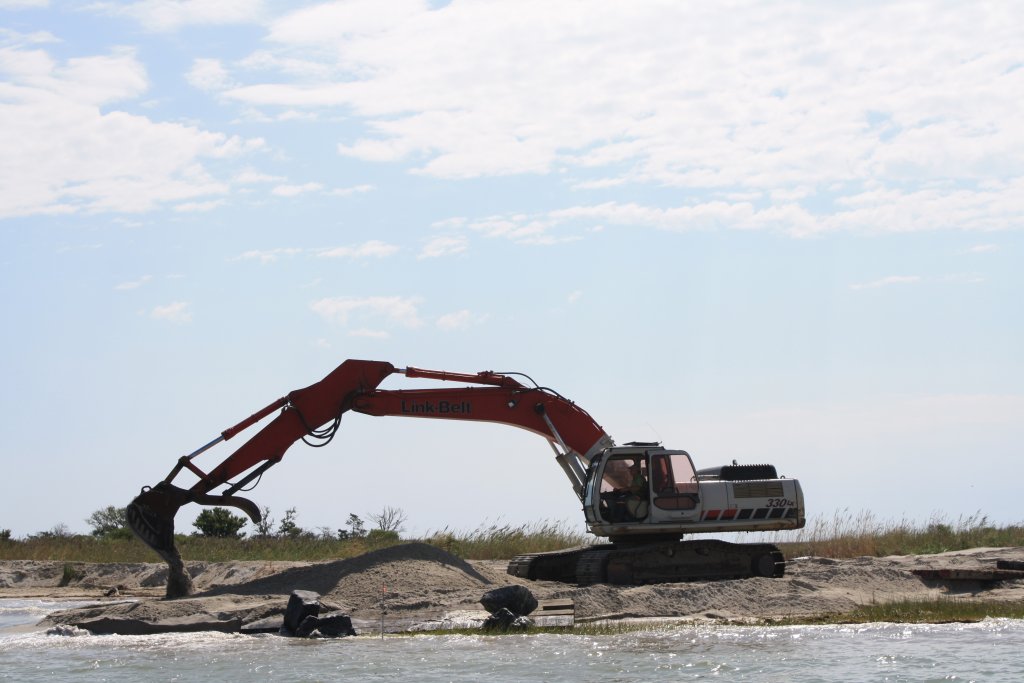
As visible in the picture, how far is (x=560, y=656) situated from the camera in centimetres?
1380

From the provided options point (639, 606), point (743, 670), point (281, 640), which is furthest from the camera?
point (639, 606)

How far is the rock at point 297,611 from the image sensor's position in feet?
53.0

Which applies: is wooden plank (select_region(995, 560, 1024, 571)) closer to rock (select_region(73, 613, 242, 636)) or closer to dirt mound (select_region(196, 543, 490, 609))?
dirt mound (select_region(196, 543, 490, 609))

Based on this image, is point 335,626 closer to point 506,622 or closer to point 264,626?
point 264,626

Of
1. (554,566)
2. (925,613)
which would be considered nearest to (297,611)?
(554,566)

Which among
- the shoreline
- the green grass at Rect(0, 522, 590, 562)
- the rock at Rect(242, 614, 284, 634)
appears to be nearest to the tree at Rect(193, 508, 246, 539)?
the green grass at Rect(0, 522, 590, 562)

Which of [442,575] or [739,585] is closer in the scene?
[739,585]

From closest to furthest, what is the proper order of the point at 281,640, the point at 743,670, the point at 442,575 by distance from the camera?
the point at 743,670, the point at 281,640, the point at 442,575

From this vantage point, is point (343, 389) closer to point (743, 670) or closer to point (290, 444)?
point (290, 444)

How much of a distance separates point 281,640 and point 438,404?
555 centimetres

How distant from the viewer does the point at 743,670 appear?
41.6 feet

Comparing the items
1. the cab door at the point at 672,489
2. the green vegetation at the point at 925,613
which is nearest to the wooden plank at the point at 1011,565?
the green vegetation at the point at 925,613

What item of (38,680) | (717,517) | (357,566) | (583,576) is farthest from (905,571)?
(38,680)

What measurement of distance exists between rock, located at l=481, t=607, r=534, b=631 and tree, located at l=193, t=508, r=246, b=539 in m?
21.0
